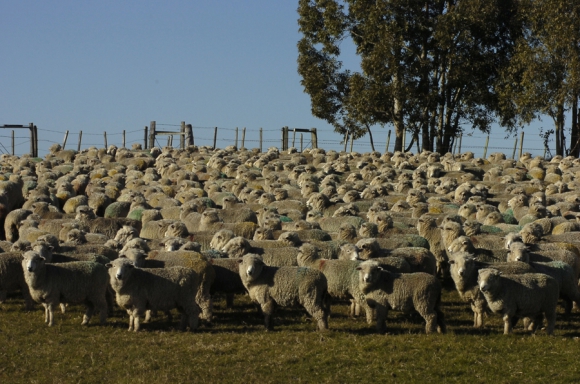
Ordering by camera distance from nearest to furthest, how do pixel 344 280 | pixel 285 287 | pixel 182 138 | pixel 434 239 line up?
pixel 285 287, pixel 344 280, pixel 434 239, pixel 182 138

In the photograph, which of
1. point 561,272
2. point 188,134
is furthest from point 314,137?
point 561,272

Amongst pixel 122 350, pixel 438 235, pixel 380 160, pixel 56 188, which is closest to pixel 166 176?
pixel 56 188

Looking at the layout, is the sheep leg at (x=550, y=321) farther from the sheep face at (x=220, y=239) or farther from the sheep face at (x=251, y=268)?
the sheep face at (x=220, y=239)

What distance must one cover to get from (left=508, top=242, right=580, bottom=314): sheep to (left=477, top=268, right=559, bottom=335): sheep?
1003 millimetres

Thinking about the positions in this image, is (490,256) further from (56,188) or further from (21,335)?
(56,188)

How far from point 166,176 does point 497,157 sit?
12578mm

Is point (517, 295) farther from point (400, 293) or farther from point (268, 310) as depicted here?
point (268, 310)

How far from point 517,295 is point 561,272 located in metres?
1.59

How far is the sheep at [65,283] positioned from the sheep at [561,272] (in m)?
6.49

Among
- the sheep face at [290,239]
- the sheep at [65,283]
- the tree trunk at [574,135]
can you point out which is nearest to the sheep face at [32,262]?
the sheep at [65,283]

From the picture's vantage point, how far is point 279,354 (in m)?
11.8

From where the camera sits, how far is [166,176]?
30000 millimetres

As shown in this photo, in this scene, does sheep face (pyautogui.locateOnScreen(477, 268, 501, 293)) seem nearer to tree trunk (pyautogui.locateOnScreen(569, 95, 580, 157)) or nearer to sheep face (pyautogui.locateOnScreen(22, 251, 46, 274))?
sheep face (pyautogui.locateOnScreen(22, 251, 46, 274))

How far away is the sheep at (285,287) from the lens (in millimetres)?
13125
